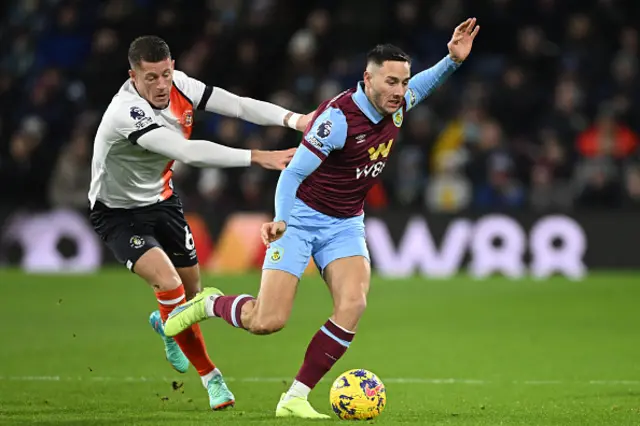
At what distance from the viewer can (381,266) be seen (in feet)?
57.8

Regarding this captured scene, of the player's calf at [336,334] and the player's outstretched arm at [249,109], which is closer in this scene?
the player's calf at [336,334]

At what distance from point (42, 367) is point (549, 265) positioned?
30.1 ft

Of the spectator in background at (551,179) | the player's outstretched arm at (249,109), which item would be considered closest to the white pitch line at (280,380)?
the player's outstretched arm at (249,109)

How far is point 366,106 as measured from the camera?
7.38m

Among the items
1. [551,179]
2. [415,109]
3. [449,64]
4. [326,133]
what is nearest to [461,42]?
[449,64]

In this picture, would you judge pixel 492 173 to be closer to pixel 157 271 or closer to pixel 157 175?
pixel 157 175

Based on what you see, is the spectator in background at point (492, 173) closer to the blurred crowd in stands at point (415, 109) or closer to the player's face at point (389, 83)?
the blurred crowd in stands at point (415, 109)

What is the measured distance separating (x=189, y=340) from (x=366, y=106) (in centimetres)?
207

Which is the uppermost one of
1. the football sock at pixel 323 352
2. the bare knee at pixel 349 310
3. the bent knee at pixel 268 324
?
the bare knee at pixel 349 310

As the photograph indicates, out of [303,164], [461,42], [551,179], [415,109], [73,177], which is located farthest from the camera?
[73,177]

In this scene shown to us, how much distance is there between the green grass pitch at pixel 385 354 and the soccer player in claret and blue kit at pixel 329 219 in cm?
58

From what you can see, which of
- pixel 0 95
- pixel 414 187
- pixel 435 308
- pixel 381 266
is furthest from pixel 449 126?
pixel 0 95

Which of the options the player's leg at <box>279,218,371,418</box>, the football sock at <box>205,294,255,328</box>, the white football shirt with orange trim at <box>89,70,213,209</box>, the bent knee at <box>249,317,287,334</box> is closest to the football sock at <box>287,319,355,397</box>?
the player's leg at <box>279,218,371,418</box>

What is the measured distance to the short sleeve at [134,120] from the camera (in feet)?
24.6
